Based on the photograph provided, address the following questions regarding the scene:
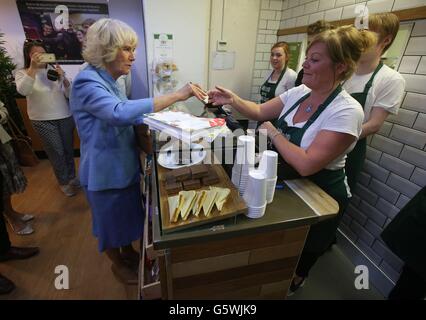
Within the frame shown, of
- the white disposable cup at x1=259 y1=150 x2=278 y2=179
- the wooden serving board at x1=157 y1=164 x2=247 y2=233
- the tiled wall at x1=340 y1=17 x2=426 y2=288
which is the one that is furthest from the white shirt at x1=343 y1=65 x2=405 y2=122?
the wooden serving board at x1=157 y1=164 x2=247 y2=233

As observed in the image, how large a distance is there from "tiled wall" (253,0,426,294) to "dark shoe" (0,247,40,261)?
2.53m

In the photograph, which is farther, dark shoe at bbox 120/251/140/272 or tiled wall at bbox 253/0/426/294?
dark shoe at bbox 120/251/140/272

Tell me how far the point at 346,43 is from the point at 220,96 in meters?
0.69

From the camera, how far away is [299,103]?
114cm

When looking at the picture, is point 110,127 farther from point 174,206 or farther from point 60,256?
point 60,256

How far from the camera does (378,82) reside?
1.40 meters

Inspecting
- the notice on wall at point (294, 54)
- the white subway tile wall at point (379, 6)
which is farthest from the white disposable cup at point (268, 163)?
the notice on wall at point (294, 54)

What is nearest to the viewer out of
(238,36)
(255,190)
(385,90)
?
(255,190)

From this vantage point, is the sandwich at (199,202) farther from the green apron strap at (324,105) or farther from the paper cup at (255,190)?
the green apron strap at (324,105)

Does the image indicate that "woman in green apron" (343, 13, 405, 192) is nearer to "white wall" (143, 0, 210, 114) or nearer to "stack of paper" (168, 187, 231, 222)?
"stack of paper" (168, 187, 231, 222)

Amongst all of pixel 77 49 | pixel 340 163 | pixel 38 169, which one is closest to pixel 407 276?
pixel 340 163

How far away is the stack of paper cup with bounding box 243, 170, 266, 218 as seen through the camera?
28.1 inches

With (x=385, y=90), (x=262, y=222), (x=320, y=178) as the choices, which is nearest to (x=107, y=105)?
(x=262, y=222)

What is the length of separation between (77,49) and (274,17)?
263 cm
